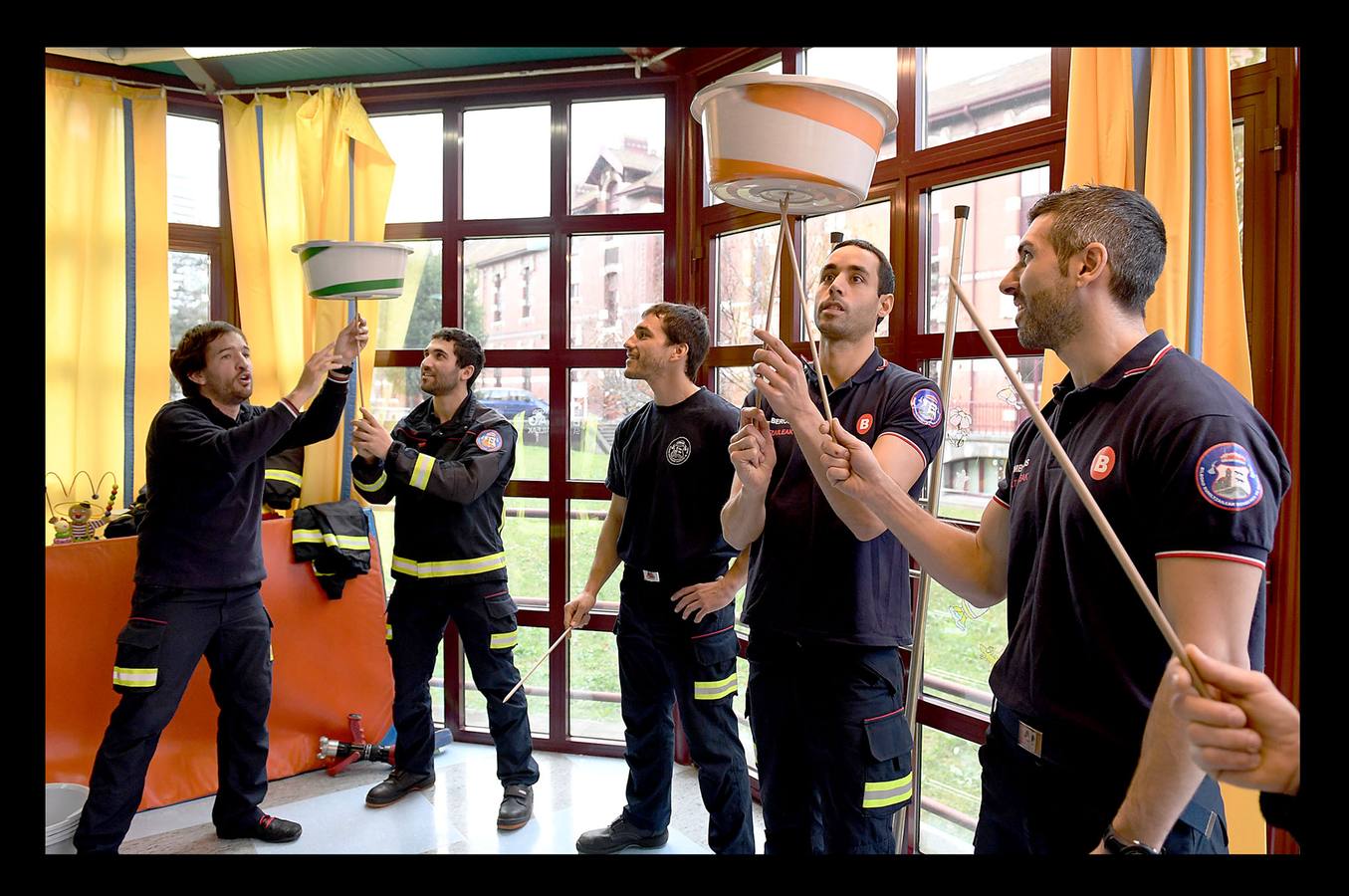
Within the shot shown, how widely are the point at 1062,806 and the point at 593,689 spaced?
2.72 meters

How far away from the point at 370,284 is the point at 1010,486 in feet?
6.98

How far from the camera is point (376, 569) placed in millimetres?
3752

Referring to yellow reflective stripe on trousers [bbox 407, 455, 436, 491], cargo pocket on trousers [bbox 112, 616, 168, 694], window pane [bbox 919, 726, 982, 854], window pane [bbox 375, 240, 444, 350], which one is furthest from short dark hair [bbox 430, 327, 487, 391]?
window pane [bbox 919, 726, 982, 854]

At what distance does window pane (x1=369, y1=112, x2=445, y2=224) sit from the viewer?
3.90 meters

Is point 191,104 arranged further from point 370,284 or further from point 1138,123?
point 1138,123

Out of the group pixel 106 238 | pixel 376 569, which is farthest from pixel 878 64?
pixel 106 238

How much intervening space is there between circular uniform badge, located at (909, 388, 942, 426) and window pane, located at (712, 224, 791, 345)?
133 cm

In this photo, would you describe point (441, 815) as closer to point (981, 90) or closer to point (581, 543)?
point (581, 543)

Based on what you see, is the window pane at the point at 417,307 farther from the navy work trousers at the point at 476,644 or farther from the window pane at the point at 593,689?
the window pane at the point at 593,689

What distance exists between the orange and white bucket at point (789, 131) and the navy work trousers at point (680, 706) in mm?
1304

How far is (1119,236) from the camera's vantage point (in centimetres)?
131

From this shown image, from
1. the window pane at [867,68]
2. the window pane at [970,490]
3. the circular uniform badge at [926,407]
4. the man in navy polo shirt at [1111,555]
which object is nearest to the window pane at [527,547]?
the window pane at [970,490]

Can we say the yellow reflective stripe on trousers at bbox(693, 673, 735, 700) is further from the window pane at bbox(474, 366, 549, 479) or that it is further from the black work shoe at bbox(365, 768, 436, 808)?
the window pane at bbox(474, 366, 549, 479)

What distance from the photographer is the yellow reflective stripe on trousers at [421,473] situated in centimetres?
294
